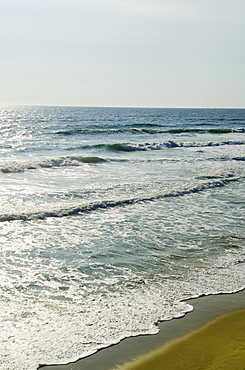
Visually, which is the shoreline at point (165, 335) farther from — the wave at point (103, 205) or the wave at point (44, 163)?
the wave at point (44, 163)

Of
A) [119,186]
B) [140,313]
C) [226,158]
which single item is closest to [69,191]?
[119,186]

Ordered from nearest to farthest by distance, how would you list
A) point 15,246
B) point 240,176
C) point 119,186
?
point 15,246 < point 119,186 < point 240,176

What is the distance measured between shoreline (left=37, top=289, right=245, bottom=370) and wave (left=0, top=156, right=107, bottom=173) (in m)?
15.0

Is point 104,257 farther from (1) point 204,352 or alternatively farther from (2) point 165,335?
(1) point 204,352

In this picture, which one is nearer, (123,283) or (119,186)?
(123,283)

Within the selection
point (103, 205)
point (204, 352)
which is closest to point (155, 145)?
point (103, 205)

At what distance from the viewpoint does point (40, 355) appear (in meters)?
3.81

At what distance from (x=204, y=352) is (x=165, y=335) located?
0.53 meters

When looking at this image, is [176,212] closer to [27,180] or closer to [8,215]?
[8,215]

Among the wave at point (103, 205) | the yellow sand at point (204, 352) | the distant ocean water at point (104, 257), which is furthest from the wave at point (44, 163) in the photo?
the yellow sand at point (204, 352)

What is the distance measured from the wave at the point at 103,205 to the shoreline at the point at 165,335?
18.6ft

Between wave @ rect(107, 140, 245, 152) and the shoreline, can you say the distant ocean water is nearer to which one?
the shoreline

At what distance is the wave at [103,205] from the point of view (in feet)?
31.7

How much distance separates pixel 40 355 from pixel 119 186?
34.8 feet
